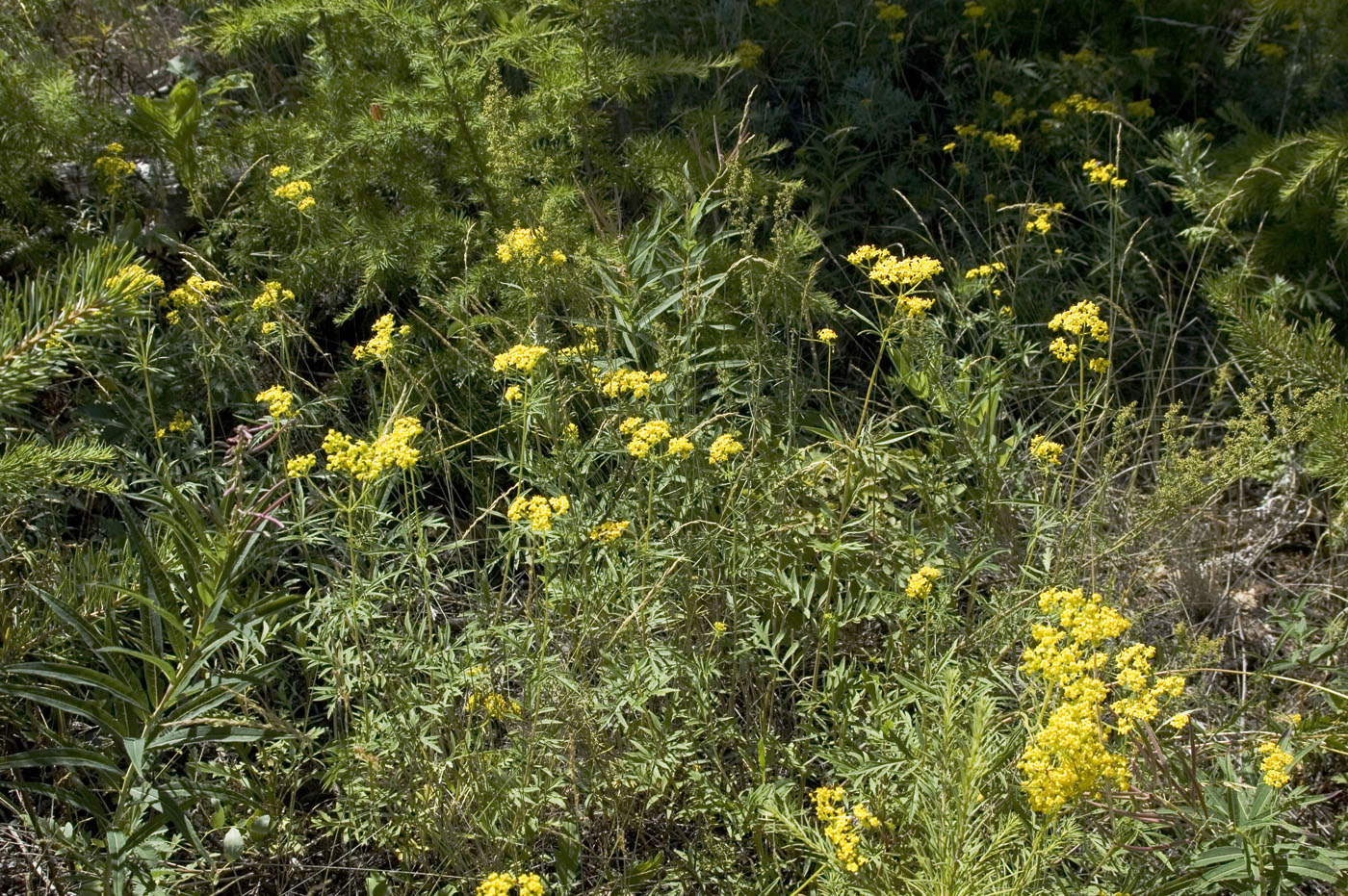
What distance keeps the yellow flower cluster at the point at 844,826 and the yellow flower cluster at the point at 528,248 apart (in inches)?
49.0

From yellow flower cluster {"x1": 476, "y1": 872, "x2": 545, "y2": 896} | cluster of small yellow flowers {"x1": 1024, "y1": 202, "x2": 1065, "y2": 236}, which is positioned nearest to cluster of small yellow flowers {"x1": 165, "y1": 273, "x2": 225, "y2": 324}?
yellow flower cluster {"x1": 476, "y1": 872, "x2": 545, "y2": 896}

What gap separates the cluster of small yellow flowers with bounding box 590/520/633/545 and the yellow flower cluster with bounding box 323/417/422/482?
14.6 inches

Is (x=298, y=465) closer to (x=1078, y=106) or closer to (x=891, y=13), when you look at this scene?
(x=1078, y=106)

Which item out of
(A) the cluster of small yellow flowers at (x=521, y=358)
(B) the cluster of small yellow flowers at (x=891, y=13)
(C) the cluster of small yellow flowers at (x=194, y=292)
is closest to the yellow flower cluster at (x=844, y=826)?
(A) the cluster of small yellow flowers at (x=521, y=358)

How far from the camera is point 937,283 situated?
376 centimetres

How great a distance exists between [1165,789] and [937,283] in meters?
2.18

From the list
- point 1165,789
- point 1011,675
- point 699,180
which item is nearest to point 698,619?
point 1011,675

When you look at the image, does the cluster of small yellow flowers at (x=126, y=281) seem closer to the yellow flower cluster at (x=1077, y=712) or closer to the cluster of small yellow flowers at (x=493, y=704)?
the cluster of small yellow flowers at (x=493, y=704)

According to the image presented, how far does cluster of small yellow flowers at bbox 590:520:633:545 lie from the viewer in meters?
2.01

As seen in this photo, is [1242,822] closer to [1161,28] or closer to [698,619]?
[698,619]

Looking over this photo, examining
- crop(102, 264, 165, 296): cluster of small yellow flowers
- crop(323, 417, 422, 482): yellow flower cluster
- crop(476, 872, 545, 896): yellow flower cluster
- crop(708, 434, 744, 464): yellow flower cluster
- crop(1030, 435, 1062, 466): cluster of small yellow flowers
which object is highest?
crop(102, 264, 165, 296): cluster of small yellow flowers

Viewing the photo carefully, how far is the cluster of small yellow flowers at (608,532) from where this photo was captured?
2.01 m

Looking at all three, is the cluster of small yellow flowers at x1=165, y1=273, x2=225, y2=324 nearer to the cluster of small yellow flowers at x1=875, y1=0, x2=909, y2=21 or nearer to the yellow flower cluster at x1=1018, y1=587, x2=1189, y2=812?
the yellow flower cluster at x1=1018, y1=587, x2=1189, y2=812

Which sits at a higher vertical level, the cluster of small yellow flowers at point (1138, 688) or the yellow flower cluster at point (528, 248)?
the yellow flower cluster at point (528, 248)
